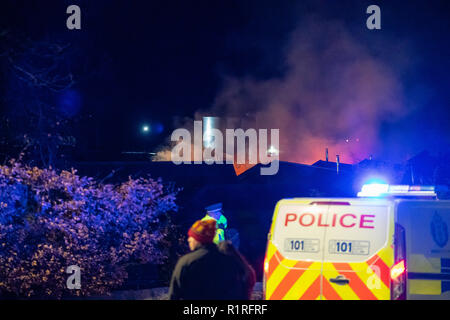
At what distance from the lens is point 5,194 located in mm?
9250

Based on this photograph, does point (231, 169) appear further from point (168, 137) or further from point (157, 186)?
point (157, 186)

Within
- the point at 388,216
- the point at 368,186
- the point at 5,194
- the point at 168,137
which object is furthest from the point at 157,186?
the point at 168,137

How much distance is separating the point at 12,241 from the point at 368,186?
6.30 m

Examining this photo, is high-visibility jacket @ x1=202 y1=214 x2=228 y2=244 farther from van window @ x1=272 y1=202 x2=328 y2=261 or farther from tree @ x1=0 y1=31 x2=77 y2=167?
tree @ x1=0 y1=31 x2=77 y2=167

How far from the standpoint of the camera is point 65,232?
923cm

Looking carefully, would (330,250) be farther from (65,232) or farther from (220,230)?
(65,232)

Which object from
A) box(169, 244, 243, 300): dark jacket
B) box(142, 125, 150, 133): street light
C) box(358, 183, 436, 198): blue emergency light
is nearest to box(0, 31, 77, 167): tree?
box(358, 183, 436, 198): blue emergency light

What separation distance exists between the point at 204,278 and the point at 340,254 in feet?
8.00

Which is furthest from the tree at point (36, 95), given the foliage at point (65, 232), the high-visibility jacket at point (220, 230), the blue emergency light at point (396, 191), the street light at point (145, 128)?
the street light at point (145, 128)

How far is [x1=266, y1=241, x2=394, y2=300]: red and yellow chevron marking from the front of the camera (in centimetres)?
584

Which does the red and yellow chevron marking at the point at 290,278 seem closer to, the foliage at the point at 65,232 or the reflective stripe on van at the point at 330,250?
the reflective stripe on van at the point at 330,250

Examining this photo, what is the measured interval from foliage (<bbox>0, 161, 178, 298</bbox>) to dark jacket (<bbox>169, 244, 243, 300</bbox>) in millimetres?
5358

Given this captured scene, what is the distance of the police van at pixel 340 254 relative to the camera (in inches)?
231

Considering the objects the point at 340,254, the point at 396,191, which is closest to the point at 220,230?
the point at 396,191
